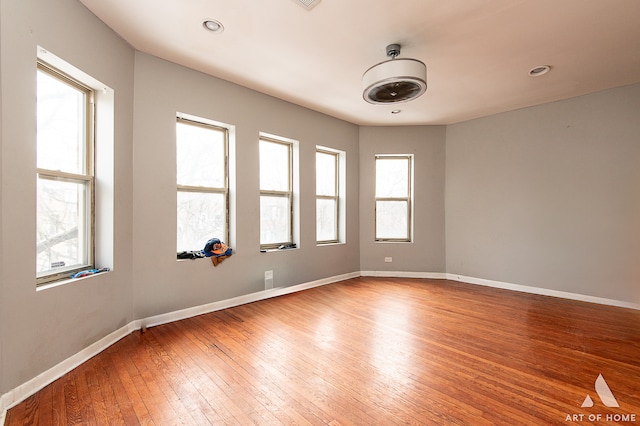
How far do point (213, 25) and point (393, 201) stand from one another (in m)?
4.11

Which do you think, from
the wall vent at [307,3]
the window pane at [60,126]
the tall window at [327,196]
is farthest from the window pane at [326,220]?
the window pane at [60,126]

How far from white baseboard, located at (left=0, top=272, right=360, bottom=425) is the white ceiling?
2.85 m

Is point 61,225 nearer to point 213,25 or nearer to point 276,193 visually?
point 213,25

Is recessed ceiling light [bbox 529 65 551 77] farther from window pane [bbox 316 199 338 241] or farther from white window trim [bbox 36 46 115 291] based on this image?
white window trim [bbox 36 46 115 291]

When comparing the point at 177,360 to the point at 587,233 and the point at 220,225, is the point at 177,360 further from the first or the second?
the point at 587,233

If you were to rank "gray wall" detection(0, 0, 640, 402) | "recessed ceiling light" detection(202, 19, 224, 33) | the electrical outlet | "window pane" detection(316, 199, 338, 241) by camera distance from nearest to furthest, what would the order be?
"gray wall" detection(0, 0, 640, 402), "recessed ceiling light" detection(202, 19, 224, 33), the electrical outlet, "window pane" detection(316, 199, 338, 241)

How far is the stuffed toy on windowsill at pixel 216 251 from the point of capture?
3395 mm

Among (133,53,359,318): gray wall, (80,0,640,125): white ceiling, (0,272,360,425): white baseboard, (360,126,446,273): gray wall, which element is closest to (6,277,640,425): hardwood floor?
(0,272,360,425): white baseboard

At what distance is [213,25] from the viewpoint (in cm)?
254

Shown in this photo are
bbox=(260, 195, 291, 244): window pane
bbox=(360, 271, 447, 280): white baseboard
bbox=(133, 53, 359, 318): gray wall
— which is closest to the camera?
bbox=(133, 53, 359, 318): gray wall

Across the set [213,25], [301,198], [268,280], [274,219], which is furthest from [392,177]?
[213,25]

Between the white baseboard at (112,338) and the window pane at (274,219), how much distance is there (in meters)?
0.76

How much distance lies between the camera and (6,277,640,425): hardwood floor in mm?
1685

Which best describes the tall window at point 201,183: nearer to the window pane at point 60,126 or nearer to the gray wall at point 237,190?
the gray wall at point 237,190
